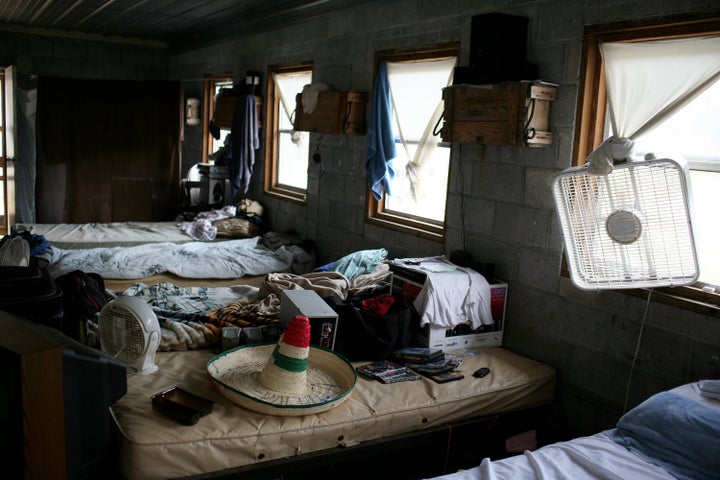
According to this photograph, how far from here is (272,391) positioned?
2.73 m

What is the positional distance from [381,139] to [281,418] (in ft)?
8.10

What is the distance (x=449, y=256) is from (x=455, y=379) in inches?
39.4

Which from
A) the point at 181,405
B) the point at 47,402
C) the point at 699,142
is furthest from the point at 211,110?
the point at 47,402

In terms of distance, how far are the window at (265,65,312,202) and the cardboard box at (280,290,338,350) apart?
105 inches

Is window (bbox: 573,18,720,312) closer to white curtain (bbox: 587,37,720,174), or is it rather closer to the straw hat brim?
white curtain (bbox: 587,37,720,174)

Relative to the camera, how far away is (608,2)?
304cm

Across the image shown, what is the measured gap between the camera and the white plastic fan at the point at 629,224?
2455 millimetres

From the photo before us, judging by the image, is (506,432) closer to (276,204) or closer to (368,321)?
(368,321)

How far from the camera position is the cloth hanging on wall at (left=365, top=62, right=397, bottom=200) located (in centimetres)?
457

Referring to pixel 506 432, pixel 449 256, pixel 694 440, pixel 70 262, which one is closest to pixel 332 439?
pixel 506 432

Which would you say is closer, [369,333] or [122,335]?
[122,335]

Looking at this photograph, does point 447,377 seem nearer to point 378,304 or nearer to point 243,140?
point 378,304

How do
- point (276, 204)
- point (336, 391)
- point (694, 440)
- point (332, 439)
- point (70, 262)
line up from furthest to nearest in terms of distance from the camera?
1. point (276, 204)
2. point (70, 262)
3. point (336, 391)
4. point (332, 439)
5. point (694, 440)

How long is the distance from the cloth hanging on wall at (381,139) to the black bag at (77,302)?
6.61 ft
